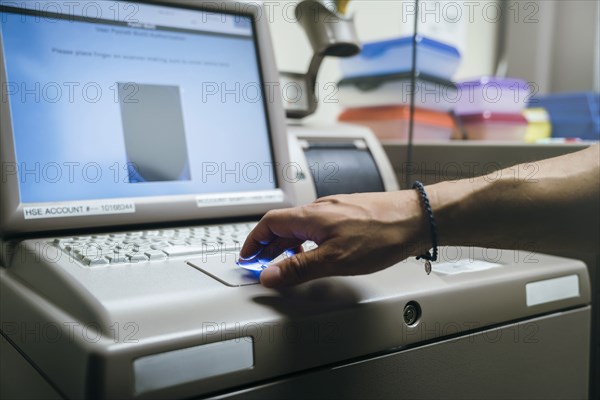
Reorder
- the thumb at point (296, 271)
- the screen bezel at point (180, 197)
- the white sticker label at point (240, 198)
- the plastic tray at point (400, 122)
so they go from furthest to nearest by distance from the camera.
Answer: the plastic tray at point (400, 122), the white sticker label at point (240, 198), the screen bezel at point (180, 197), the thumb at point (296, 271)

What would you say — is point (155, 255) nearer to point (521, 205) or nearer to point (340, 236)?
point (340, 236)

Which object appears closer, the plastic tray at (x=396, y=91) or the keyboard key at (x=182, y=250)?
the keyboard key at (x=182, y=250)

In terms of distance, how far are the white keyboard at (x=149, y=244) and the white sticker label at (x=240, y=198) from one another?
0.03 meters

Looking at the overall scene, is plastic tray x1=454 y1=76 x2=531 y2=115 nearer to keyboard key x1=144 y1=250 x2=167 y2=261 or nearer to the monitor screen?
the monitor screen

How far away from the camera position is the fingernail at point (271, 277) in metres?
0.44

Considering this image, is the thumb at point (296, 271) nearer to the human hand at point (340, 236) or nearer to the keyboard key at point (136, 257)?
the human hand at point (340, 236)

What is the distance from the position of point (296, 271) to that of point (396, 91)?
0.72 meters

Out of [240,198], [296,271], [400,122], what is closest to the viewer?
[296,271]

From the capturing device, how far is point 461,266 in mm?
577

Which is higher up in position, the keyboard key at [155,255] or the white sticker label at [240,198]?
the white sticker label at [240,198]

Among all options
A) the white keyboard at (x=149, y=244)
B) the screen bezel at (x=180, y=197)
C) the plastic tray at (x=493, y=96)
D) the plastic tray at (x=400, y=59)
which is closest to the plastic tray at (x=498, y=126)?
the plastic tray at (x=493, y=96)

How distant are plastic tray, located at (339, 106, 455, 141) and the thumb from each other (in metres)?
0.67

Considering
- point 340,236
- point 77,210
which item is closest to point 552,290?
point 340,236

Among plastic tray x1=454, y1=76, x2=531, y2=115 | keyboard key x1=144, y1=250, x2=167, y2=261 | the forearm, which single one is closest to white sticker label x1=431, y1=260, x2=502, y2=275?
the forearm
